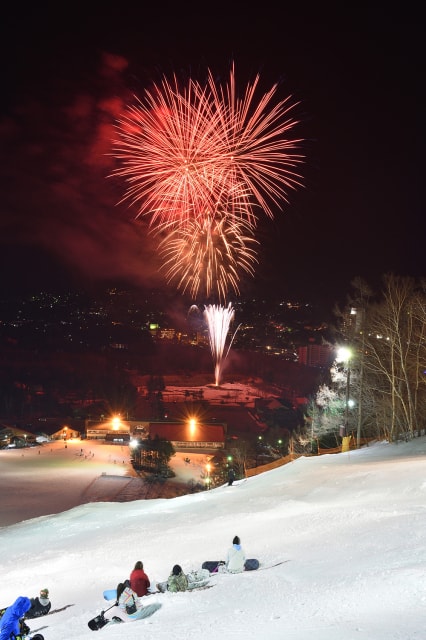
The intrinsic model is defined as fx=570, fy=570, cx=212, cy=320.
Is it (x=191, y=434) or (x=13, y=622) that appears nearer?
(x=13, y=622)

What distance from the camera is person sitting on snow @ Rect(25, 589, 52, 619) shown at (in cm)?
897

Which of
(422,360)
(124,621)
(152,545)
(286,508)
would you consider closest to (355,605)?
(124,621)

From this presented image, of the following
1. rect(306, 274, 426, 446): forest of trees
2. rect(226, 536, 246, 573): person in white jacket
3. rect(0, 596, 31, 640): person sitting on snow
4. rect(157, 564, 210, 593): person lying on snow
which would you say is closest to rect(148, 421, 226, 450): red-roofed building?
rect(306, 274, 426, 446): forest of trees

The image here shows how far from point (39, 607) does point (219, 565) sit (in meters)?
3.04

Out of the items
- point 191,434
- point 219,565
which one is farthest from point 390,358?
point 191,434

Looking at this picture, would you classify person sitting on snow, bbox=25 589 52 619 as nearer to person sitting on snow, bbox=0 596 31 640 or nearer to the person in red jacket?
the person in red jacket

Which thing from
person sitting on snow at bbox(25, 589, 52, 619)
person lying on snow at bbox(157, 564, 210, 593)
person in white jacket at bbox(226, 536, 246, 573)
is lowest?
person sitting on snow at bbox(25, 589, 52, 619)

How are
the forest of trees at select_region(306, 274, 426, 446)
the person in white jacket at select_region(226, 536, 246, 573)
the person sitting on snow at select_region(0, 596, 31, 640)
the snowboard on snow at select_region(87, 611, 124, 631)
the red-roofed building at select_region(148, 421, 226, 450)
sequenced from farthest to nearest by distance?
the red-roofed building at select_region(148, 421, 226, 450)
the forest of trees at select_region(306, 274, 426, 446)
the person in white jacket at select_region(226, 536, 246, 573)
the snowboard on snow at select_region(87, 611, 124, 631)
the person sitting on snow at select_region(0, 596, 31, 640)

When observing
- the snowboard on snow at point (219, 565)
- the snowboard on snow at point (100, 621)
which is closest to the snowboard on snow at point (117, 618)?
the snowboard on snow at point (100, 621)

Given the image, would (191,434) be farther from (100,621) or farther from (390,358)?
(100,621)

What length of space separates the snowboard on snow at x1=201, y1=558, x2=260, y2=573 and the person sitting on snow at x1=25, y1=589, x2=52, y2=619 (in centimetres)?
264

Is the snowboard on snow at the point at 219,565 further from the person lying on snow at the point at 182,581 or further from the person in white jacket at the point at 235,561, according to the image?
the person lying on snow at the point at 182,581

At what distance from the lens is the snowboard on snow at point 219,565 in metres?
9.55

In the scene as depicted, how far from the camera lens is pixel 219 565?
10.0 metres
